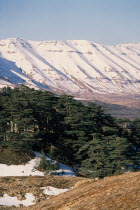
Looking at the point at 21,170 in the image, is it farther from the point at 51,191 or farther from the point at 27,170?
the point at 51,191

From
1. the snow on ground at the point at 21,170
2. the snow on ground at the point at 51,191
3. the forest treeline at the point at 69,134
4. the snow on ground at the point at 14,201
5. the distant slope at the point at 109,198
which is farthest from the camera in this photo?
the forest treeline at the point at 69,134

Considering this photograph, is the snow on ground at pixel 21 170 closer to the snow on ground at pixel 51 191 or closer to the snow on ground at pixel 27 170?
the snow on ground at pixel 27 170

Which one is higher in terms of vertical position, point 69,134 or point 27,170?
point 69,134

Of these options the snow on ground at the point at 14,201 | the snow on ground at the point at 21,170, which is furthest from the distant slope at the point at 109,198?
the snow on ground at the point at 21,170

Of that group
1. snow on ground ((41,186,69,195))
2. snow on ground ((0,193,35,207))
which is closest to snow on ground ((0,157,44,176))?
snow on ground ((41,186,69,195))

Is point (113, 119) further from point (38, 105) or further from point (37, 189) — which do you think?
point (37, 189)

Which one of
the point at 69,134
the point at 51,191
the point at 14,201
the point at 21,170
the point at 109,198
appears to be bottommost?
the point at 21,170

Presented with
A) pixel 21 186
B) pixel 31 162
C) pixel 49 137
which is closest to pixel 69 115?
pixel 49 137

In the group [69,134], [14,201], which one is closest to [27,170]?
[14,201]
